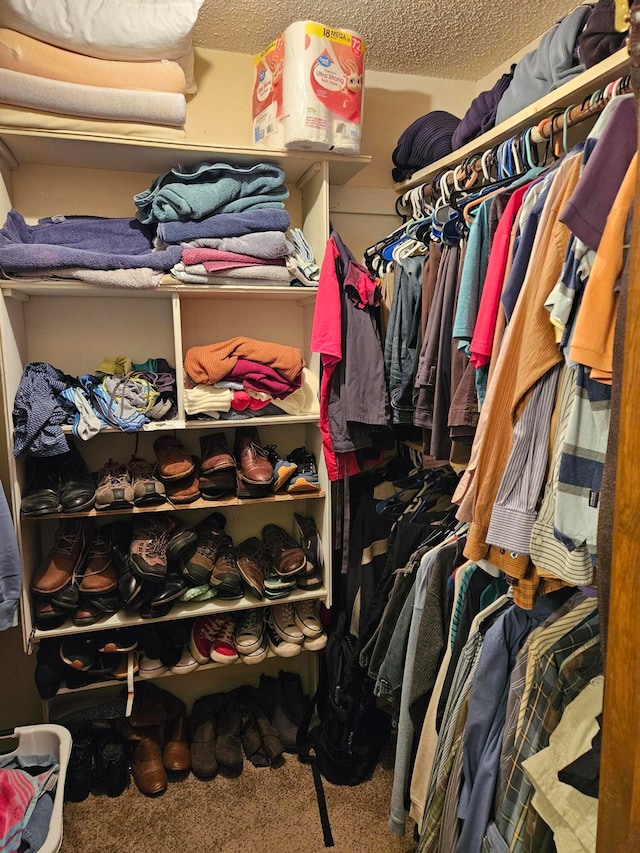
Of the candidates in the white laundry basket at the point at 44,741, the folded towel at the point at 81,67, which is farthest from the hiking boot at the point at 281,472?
the folded towel at the point at 81,67

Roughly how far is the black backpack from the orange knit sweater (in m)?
0.95

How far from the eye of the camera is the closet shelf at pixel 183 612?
5.45 ft

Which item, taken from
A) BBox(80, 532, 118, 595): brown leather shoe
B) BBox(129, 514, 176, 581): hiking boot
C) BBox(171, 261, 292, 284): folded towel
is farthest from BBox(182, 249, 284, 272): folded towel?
BBox(80, 532, 118, 595): brown leather shoe

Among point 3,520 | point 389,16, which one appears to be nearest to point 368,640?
point 3,520

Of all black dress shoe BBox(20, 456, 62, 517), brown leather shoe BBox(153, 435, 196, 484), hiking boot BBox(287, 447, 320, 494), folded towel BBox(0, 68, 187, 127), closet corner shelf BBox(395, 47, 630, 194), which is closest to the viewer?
closet corner shelf BBox(395, 47, 630, 194)

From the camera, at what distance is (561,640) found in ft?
3.34

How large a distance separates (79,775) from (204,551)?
0.84 m

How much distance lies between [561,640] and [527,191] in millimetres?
861

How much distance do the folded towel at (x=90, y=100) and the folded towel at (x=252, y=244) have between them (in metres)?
0.34

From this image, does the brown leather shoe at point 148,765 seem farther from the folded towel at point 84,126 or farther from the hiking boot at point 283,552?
the folded towel at point 84,126

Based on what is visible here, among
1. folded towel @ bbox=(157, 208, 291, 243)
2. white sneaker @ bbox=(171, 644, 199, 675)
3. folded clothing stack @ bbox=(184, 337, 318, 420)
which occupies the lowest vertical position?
white sneaker @ bbox=(171, 644, 199, 675)

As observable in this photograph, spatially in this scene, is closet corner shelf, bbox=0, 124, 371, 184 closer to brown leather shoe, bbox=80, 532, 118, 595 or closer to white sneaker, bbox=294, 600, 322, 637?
brown leather shoe, bbox=80, 532, 118, 595

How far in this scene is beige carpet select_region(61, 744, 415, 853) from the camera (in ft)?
5.37

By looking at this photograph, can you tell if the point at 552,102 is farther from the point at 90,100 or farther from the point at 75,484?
the point at 75,484
